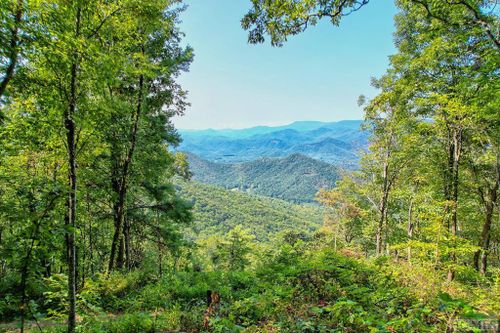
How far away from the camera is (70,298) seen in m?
4.21

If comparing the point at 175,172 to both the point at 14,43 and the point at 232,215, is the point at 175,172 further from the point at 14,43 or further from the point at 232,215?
the point at 232,215

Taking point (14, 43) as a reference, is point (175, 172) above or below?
below

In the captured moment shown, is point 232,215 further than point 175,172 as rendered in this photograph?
Yes

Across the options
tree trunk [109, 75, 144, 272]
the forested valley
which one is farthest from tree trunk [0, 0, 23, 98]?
tree trunk [109, 75, 144, 272]

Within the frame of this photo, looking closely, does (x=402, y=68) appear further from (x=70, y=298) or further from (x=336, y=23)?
(x=70, y=298)

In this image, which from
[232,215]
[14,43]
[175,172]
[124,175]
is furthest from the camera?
[232,215]

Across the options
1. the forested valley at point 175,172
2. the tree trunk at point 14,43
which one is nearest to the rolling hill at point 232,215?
the forested valley at point 175,172

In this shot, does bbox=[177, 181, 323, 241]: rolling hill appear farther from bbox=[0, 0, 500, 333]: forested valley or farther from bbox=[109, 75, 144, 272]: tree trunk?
bbox=[0, 0, 500, 333]: forested valley

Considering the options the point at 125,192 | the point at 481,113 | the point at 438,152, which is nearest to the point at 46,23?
the point at 125,192

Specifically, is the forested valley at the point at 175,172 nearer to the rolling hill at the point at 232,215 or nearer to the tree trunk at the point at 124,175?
the tree trunk at the point at 124,175

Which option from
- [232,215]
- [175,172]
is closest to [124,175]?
[175,172]

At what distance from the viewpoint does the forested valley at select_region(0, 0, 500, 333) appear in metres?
3.59

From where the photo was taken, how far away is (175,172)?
15.6 metres

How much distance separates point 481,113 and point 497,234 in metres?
12.7
